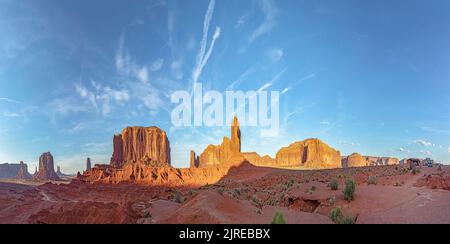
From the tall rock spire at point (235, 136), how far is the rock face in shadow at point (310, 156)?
44.4 m

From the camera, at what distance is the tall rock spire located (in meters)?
109

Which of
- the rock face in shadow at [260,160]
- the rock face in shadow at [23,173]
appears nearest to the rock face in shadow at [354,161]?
the rock face in shadow at [260,160]

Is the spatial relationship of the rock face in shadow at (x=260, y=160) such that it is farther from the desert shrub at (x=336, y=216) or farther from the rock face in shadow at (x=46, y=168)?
the desert shrub at (x=336, y=216)

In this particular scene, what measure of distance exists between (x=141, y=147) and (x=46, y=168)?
58.2 metres

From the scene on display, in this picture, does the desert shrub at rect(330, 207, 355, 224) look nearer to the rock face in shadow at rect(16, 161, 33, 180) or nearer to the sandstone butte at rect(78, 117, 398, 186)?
the sandstone butte at rect(78, 117, 398, 186)

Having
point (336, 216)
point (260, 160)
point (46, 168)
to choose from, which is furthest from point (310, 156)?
point (336, 216)

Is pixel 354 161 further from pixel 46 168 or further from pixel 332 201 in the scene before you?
pixel 332 201

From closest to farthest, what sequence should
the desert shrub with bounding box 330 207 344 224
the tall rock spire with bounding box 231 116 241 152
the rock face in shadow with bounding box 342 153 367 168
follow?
the desert shrub with bounding box 330 207 344 224, the tall rock spire with bounding box 231 116 241 152, the rock face in shadow with bounding box 342 153 367 168

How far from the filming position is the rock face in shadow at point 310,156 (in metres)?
144

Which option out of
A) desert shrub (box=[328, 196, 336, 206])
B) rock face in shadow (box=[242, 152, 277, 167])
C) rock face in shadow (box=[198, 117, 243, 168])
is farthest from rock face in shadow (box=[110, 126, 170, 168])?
desert shrub (box=[328, 196, 336, 206])

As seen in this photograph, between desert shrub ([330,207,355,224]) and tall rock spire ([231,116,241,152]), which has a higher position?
tall rock spire ([231,116,241,152])
